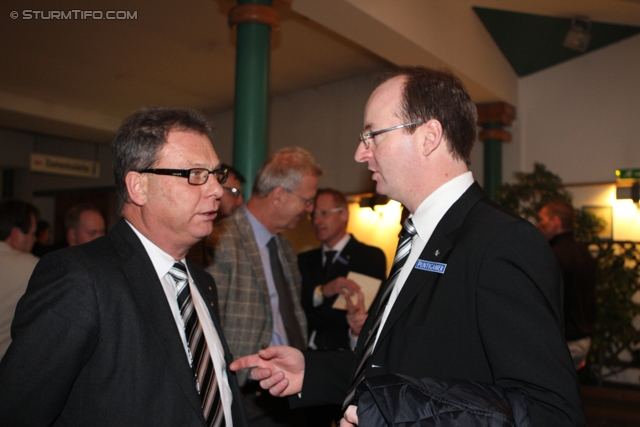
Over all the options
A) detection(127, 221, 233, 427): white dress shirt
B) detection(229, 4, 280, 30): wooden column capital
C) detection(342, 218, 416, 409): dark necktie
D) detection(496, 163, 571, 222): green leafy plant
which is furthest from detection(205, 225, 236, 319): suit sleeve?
detection(496, 163, 571, 222): green leafy plant

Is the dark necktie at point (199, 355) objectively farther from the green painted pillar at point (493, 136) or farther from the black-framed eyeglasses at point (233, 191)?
the green painted pillar at point (493, 136)

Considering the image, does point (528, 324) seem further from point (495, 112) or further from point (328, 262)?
point (495, 112)

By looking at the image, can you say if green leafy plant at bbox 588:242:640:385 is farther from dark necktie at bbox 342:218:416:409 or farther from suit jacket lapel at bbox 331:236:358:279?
dark necktie at bbox 342:218:416:409

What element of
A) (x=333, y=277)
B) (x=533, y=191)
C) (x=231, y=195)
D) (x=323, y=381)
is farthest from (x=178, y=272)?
(x=533, y=191)

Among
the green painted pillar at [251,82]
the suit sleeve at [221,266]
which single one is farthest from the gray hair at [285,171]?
the green painted pillar at [251,82]

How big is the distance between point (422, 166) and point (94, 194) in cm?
1130

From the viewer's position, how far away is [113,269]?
132 cm

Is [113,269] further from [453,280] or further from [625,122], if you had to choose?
[625,122]

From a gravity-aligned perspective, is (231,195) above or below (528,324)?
above

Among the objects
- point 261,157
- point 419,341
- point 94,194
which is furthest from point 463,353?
point 94,194

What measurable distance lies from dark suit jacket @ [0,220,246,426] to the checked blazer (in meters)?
0.90

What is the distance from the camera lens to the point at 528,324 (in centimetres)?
102
